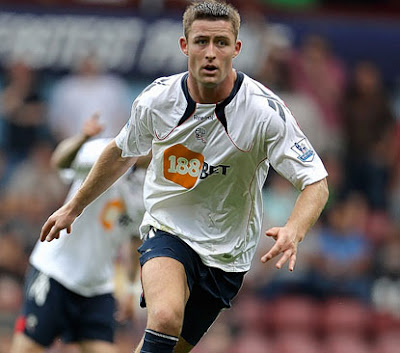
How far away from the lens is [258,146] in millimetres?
5660

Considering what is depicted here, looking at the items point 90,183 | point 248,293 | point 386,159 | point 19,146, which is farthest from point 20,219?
point 90,183

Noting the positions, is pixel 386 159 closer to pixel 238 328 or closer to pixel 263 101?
pixel 238 328

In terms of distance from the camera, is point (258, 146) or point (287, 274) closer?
point (258, 146)

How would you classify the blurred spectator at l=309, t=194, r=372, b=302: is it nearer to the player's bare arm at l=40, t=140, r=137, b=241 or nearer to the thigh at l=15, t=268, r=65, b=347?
the thigh at l=15, t=268, r=65, b=347

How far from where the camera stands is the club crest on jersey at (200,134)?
5684 millimetres

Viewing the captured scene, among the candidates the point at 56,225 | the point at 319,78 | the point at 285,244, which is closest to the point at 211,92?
the point at 285,244

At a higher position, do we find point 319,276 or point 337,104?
point 337,104

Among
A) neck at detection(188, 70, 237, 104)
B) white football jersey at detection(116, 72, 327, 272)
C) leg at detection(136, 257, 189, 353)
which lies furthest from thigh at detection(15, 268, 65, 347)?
neck at detection(188, 70, 237, 104)

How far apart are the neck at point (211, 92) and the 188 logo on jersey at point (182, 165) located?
0.96ft

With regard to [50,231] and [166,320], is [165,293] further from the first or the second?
[50,231]

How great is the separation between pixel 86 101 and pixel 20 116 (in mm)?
907

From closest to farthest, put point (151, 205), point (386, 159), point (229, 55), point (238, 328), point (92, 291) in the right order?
point (229, 55) < point (151, 205) < point (92, 291) < point (238, 328) < point (386, 159)

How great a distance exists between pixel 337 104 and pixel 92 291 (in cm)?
620

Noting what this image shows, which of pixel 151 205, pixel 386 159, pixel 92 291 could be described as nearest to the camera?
pixel 151 205
